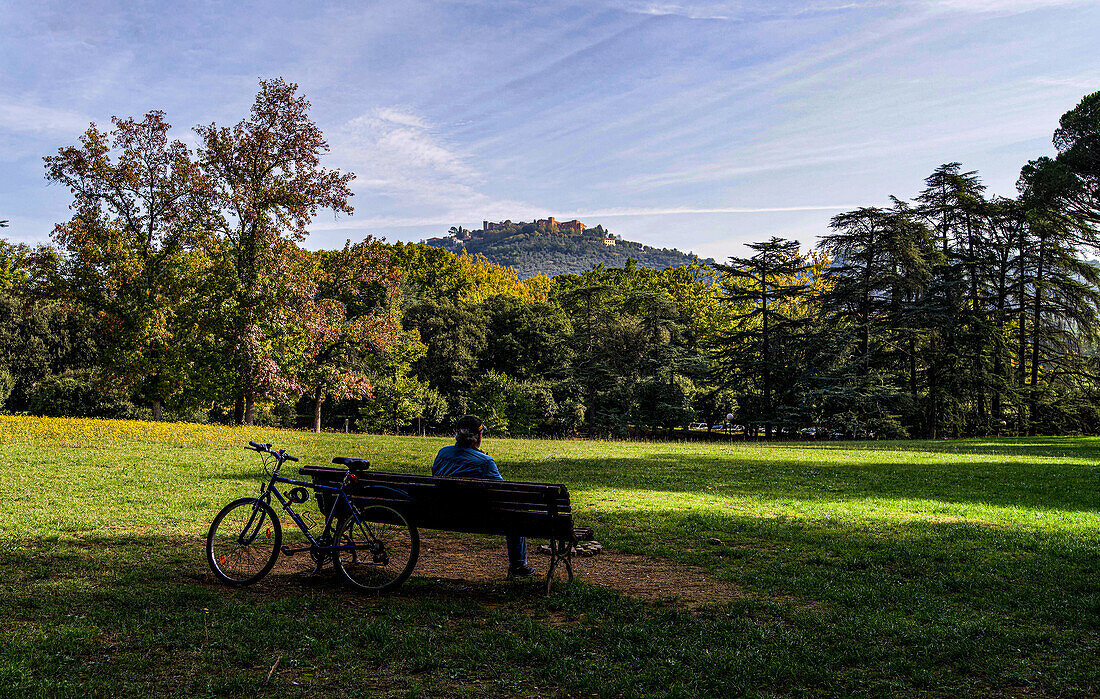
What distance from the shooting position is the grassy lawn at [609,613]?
4.38 metres

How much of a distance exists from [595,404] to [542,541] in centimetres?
4421

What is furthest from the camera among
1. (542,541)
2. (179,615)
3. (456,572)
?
(542,541)

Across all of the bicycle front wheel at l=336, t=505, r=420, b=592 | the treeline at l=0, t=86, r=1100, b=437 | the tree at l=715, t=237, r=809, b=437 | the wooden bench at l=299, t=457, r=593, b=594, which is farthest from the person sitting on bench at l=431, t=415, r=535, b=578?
the tree at l=715, t=237, r=809, b=437

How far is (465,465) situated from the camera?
7039 millimetres

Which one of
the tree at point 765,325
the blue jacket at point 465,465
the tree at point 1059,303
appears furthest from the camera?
the tree at point 765,325

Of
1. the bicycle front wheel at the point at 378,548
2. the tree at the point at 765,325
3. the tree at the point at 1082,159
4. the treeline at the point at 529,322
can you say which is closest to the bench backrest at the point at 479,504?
the bicycle front wheel at the point at 378,548

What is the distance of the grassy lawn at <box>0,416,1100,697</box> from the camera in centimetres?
438

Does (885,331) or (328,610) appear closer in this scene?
(328,610)

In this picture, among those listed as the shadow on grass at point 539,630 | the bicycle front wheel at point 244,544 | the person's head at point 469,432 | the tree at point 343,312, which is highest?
the tree at point 343,312

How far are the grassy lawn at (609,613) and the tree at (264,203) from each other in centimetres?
1535

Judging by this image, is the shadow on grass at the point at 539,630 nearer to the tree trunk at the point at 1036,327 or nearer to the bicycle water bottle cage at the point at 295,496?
the bicycle water bottle cage at the point at 295,496

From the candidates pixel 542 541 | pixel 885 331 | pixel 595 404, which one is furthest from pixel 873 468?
pixel 595 404

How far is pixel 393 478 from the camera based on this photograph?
261 inches

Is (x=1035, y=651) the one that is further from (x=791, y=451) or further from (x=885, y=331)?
(x=885, y=331)
